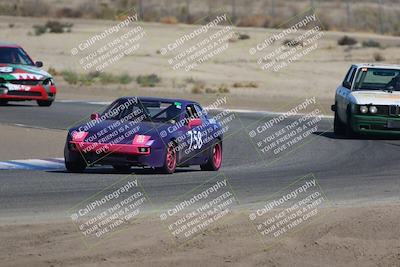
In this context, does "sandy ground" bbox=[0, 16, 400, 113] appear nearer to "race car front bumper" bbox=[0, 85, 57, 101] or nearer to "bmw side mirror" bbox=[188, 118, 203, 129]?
"race car front bumper" bbox=[0, 85, 57, 101]

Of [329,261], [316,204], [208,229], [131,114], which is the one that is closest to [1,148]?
[131,114]

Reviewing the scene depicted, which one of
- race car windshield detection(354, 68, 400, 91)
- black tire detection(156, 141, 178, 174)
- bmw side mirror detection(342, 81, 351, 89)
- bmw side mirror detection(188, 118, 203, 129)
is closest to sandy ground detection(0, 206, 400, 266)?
black tire detection(156, 141, 178, 174)

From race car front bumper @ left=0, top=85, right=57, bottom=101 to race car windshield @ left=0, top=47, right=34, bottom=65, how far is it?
713mm

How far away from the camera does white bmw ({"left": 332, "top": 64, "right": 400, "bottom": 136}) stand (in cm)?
2381

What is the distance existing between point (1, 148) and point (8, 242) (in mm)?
9963

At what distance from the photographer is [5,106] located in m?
30.2

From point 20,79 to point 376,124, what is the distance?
9098 millimetres

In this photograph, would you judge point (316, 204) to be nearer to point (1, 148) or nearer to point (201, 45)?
point (1, 148)

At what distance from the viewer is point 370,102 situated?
2381 centimetres

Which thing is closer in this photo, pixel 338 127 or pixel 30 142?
pixel 30 142

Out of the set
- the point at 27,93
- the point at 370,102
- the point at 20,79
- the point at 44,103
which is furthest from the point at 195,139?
the point at 44,103

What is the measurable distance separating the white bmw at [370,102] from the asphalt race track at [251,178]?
35cm

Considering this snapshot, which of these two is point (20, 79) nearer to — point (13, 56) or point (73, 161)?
point (13, 56)

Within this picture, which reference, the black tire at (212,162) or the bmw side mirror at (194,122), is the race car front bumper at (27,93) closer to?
the black tire at (212,162)
